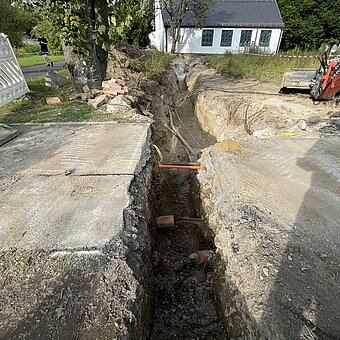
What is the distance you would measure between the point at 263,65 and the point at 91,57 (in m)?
9.11

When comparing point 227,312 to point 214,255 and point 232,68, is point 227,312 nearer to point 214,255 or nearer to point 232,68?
point 214,255

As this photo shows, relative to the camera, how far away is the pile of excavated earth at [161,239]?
1.74 meters

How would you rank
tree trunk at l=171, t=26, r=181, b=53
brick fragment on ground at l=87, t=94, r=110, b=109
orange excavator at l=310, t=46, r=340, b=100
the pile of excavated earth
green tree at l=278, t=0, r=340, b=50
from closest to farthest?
the pile of excavated earth, brick fragment on ground at l=87, t=94, r=110, b=109, orange excavator at l=310, t=46, r=340, b=100, tree trunk at l=171, t=26, r=181, b=53, green tree at l=278, t=0, r=340, b=50

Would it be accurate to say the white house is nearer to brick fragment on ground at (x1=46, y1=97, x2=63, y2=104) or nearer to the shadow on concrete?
brick fragment on ground at (x1=46, y1=97, x2=63, y2=104)

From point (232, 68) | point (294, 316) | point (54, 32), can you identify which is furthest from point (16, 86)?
point (232, 68)

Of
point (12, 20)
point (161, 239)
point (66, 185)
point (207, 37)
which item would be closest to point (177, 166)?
point (161, 239)

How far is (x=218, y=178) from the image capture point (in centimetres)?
354

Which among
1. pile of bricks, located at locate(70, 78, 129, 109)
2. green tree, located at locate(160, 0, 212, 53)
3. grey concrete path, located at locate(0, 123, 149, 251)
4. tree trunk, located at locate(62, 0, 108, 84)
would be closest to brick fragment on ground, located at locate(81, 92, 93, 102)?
pile of bricks, located at locate(70, 78, 129, 109)

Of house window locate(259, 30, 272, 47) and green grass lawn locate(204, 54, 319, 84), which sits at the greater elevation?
house window locate(259, 30, 272, 47)

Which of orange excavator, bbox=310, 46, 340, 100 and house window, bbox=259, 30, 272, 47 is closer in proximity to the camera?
orange excavator, bbox=310, 46, 340, 100

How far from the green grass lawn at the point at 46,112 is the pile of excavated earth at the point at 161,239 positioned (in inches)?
15.4

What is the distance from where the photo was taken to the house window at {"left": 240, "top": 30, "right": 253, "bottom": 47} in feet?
67.8

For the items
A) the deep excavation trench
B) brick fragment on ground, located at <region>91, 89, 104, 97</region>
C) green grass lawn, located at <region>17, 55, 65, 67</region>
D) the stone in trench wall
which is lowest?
the deep excavation trench

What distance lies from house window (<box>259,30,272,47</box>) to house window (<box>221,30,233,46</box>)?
2.54 metres
